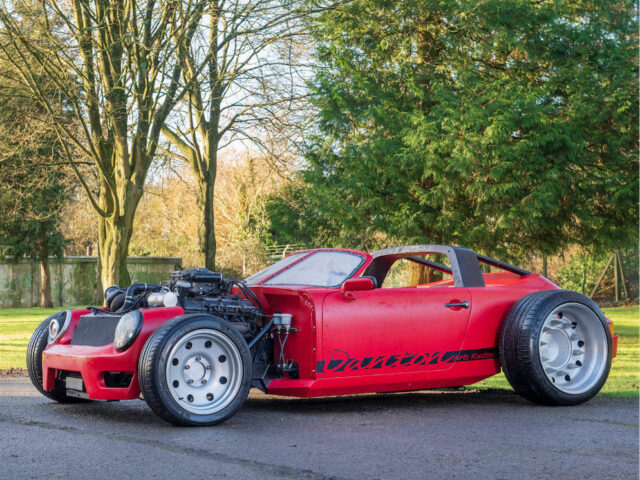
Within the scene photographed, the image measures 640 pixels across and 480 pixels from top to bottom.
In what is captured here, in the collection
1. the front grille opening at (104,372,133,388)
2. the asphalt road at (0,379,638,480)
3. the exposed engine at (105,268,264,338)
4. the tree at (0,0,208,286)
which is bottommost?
the asphalt road at (0,379,638,480)

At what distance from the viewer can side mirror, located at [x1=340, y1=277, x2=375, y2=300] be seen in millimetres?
7117

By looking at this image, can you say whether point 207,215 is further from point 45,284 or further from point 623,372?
point 45,284

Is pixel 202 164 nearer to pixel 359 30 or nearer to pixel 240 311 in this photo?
pixel 359 30

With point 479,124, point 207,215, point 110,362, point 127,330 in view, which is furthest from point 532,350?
point 207,215

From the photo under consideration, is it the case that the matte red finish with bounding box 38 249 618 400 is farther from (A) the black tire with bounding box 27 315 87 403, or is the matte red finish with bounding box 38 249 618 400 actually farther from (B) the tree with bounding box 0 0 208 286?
(B) the tree with bounding box 0 0 208 286

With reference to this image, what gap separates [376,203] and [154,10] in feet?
18.8

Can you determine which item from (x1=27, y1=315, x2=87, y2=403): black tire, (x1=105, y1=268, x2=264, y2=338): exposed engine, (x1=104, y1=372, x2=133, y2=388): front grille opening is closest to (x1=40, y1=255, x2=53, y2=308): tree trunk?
(x1=27, y1=315, x2=87, y2=403): black tire

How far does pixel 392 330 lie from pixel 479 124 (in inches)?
356

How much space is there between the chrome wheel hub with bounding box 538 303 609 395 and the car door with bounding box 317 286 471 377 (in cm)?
89

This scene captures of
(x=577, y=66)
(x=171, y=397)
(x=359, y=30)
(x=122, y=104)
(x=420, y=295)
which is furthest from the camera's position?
(x=359, y=30)

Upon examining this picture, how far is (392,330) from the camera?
7.30m

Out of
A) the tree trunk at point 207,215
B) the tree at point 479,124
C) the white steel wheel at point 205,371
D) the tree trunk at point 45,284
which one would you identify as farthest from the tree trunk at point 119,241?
the tree trunk at point 45,284

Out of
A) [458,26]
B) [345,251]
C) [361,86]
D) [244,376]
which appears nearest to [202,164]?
[361,86]

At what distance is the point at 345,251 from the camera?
8.02 m
